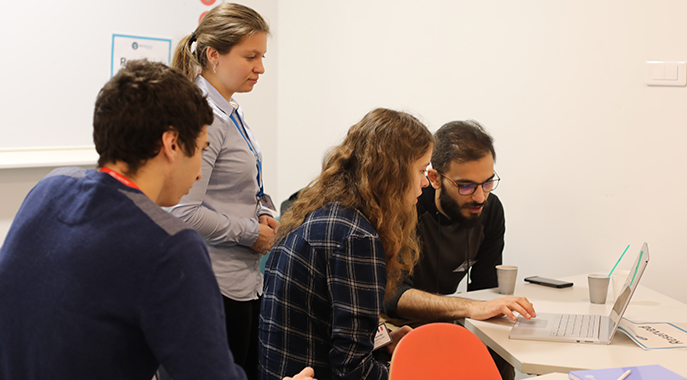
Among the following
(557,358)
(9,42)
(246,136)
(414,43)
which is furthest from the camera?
(414,43)

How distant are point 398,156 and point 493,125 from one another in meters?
1.32

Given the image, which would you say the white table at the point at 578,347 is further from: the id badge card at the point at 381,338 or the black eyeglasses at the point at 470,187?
the black eyeglasses at the point at 470,187

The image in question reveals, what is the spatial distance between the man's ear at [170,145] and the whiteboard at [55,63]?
2.16 m

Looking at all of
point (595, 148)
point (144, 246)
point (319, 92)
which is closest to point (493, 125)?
point (595, 148)

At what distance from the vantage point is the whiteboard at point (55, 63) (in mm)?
2539

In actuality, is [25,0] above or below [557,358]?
above

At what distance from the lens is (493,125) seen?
2537mm

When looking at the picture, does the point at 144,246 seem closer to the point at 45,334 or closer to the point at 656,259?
the point at 45,334

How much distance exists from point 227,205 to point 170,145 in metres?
0.90

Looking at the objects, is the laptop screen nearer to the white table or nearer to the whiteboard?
the white table

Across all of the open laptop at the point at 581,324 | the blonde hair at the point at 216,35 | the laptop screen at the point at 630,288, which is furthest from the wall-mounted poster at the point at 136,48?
the laptop screen at the point at 630,288

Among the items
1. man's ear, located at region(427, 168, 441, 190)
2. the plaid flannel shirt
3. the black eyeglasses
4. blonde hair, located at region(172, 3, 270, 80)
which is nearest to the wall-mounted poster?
blonde hair, located at region(172, 3, 270, 80)

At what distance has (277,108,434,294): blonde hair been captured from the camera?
1.35 metres

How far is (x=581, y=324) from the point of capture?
1.56 metres
